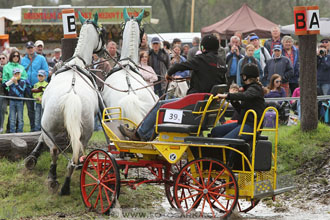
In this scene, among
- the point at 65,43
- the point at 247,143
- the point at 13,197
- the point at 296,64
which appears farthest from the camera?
the point at 296,64

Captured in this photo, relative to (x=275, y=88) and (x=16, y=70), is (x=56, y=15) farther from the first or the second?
(x=275, y=88)

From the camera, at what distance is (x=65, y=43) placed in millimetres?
12086

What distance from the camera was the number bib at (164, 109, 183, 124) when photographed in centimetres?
775

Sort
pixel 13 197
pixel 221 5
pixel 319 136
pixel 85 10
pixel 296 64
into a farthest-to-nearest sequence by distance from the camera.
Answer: pixel 221 5 → pixel 85 10 → pixel 296 64 → pixel 319 136 → pixel 13 197

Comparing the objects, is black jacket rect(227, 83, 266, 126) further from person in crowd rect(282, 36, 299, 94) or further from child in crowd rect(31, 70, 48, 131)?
person in crowd rect(282, 36, 299, 94)

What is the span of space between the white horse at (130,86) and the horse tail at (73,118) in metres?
0.78

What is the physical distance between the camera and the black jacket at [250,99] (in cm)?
746

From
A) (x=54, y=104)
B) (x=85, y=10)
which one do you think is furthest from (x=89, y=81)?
(x=85, y=10)

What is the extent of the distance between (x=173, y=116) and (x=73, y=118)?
1.98 meters

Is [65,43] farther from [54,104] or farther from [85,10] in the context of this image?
[85,10]

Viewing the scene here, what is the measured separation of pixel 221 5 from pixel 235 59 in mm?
33334

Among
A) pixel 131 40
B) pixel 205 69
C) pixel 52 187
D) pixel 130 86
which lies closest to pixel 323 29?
pixel 131 40

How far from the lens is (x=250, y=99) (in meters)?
7.54

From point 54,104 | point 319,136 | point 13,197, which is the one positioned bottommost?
point 13,197
